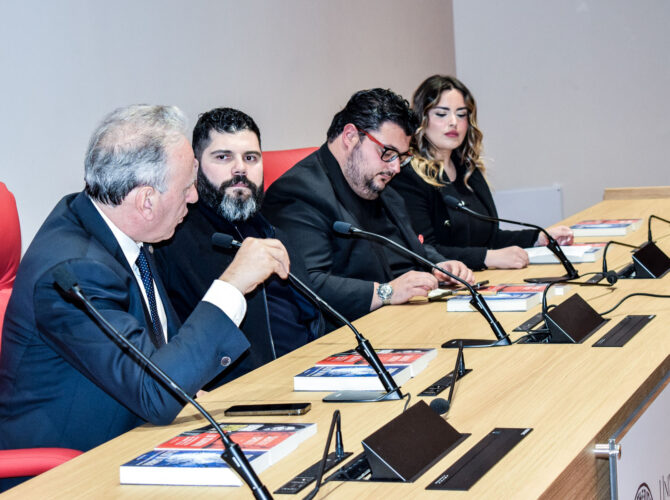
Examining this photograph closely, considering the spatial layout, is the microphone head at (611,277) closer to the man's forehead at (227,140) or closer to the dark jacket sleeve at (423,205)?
the dark jacket sleeve at (423,205)

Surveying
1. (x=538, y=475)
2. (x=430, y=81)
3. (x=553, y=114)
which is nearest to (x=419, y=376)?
(x=538, y=475)

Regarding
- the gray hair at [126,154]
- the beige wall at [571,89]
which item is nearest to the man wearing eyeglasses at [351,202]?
the gray hair at [126,154]

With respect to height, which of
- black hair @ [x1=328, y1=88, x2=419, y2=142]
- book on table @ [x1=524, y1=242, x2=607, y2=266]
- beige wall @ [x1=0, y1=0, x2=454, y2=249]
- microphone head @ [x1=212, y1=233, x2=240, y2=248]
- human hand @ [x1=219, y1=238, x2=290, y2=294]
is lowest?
book on table @ [x1=524, y1=242, x2=607, y2=266]

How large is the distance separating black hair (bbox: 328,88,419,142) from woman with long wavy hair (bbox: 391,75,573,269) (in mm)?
634

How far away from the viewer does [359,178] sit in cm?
302

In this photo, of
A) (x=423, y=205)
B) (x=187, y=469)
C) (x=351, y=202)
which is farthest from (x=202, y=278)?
(x=423, y=205)

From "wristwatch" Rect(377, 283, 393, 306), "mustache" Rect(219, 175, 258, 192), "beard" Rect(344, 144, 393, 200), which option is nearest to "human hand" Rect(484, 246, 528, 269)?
"beard" Rect(344, 144, 393, 200)

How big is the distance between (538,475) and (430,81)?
2.92m

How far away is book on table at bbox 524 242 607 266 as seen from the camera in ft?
9.78

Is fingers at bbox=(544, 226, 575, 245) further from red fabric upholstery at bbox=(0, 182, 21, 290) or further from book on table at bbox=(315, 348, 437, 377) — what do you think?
red fabric upholstery at bbox=(0, 182, 21, 290)

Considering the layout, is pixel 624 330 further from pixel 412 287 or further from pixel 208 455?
pixel 208 455

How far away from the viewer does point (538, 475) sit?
118 centimetres

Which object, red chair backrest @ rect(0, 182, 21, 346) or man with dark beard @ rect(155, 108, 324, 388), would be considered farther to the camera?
man with dark beard @ rect(155, 108, 324, 388)

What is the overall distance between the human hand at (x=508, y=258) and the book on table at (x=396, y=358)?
1.26 m
